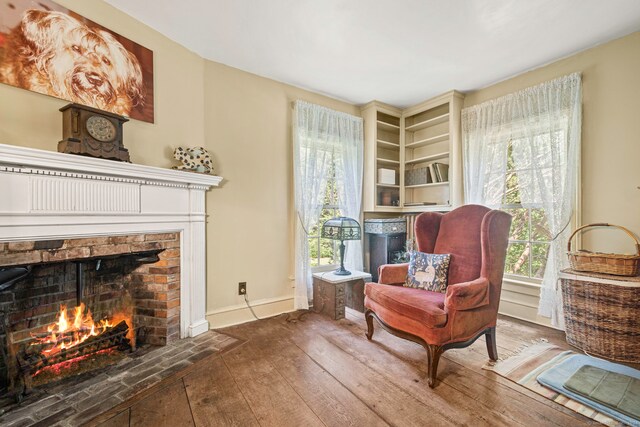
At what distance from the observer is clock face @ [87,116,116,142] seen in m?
1.76

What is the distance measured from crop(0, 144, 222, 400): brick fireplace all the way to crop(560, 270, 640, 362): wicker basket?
118 inches

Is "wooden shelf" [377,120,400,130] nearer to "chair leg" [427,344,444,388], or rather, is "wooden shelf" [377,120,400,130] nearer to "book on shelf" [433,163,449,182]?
"book on shelf" [433,163,449,182]

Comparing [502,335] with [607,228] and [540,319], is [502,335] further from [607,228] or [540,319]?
[607,228]

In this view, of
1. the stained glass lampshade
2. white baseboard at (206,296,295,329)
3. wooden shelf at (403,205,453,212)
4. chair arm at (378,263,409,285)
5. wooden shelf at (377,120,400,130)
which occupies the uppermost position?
wooden shelf at (377,120,400,130)

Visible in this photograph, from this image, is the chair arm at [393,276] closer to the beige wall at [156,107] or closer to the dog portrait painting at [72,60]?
the beige wall at [156,107]

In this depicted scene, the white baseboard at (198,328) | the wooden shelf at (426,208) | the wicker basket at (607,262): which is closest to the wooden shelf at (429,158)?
the wooden shelf at (426,208)

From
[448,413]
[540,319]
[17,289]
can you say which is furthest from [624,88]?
[17,289]

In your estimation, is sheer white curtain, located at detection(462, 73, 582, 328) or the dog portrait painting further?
sheer white curtain, located at detection(462, 73, 582, 328)

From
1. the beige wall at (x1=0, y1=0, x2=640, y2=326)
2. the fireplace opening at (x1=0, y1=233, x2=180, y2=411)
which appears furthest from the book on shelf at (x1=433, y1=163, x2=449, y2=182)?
the fireplace opening at (x1=0, y1=233, x2=180, y2=411)

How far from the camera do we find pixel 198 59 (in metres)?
2.56

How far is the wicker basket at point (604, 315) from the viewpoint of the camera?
2.01 m

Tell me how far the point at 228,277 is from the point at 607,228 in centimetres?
333

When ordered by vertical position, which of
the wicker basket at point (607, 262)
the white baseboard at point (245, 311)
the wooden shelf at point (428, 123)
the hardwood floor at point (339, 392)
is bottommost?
the hardwood floor at point (339, 392)

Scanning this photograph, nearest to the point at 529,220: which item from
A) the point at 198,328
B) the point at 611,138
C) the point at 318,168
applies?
the point at 611,138
